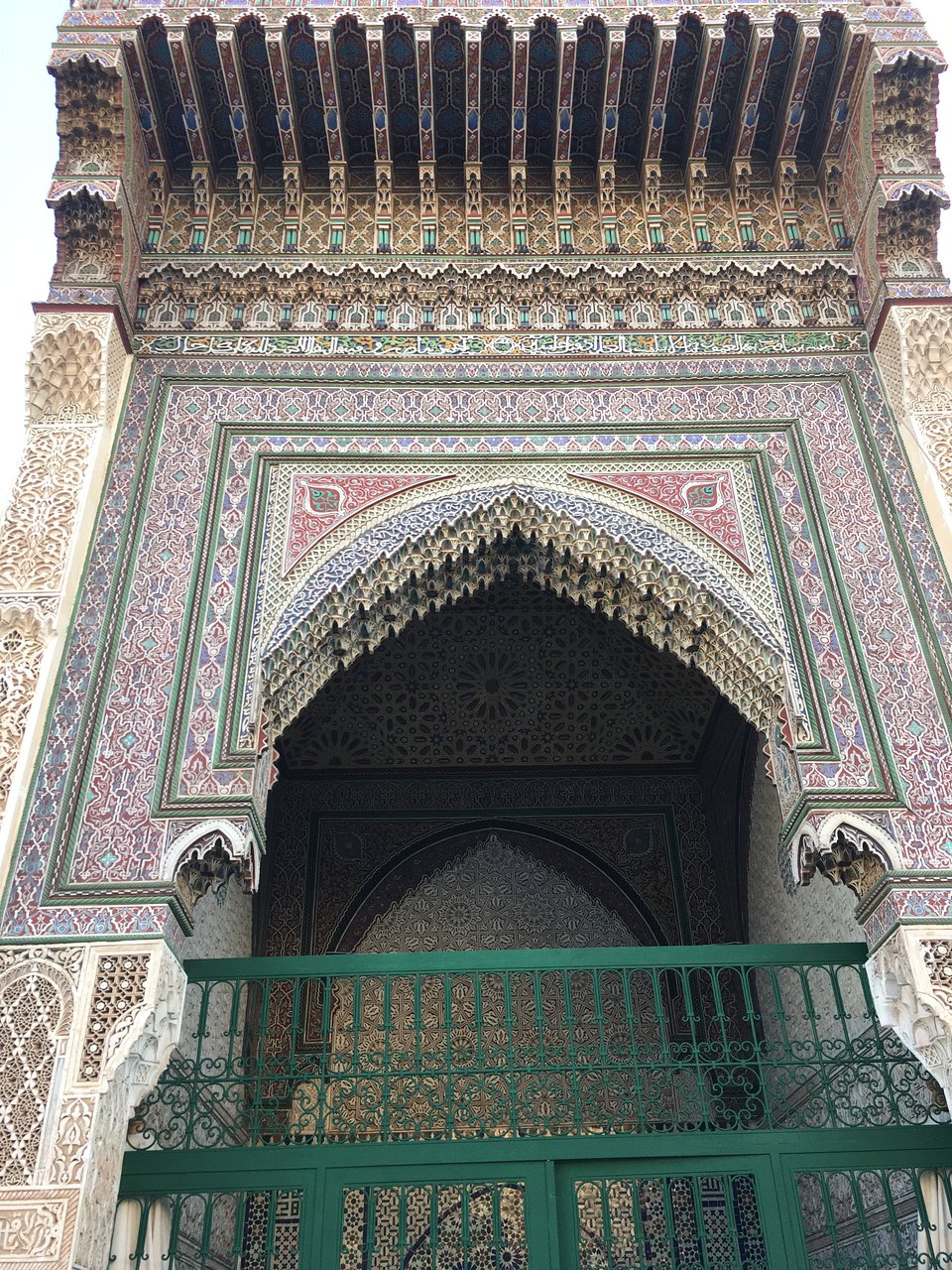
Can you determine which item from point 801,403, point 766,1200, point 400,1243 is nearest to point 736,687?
point 801,403

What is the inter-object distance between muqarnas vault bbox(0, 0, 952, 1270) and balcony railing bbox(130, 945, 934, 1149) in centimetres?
4

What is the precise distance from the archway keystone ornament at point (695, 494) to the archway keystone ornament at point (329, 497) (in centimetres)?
73

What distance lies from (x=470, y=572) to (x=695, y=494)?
954mm

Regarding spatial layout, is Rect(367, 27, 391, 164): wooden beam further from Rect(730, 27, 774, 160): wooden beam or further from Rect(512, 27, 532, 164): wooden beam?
Rect(730, 27, 774, 160): wooden beam

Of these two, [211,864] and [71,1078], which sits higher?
[211,864]

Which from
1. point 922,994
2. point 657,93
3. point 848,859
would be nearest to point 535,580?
point 848,859

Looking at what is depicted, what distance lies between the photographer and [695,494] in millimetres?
4504

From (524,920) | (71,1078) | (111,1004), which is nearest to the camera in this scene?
(71,1078)

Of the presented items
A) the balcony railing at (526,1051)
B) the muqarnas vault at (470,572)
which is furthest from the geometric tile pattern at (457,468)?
the balcony railing at (526,1051)

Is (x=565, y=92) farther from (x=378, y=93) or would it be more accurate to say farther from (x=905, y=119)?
(x=905, y=119)

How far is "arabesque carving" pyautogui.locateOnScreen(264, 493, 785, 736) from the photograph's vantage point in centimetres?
419

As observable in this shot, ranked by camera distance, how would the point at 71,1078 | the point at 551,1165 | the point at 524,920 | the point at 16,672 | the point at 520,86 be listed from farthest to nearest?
1. the point at 524,920
2. the point at 520,86
3. the point at 16,672
4. the point at 551,1165
5. the point at 71,1078

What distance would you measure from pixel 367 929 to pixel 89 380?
124 inches

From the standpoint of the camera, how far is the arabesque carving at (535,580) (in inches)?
165
